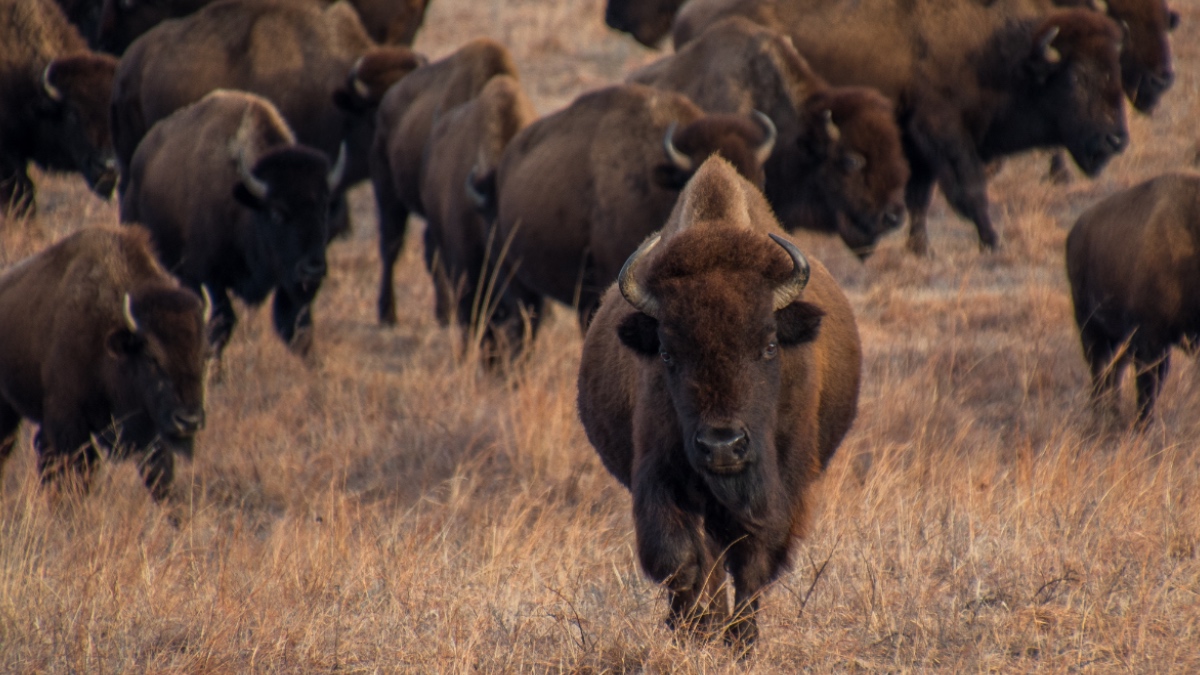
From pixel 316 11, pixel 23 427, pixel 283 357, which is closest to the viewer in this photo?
pixel 23 427

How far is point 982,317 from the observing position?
31.1 ft

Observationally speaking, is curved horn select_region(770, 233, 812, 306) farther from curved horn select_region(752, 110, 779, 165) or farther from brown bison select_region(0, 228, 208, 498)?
brown bison select_region(0, 228, 208, 498)

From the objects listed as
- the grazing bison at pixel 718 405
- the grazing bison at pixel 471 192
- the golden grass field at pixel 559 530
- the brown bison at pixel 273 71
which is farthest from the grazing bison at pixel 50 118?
the grazing bison at pixel 718 405

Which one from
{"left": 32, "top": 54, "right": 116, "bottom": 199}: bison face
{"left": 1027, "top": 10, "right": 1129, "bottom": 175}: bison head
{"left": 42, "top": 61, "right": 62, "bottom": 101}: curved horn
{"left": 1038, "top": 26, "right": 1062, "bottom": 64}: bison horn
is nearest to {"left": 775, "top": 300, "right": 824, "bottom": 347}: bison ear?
{"left": 1027, "top": 10, "right": 1129, "bottom": 175}: bison head

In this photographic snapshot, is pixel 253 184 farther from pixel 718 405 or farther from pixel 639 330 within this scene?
pixel 718 405

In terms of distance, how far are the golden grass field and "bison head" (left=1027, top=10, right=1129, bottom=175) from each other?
46.1 inches

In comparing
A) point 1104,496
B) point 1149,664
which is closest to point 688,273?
point 1149,664

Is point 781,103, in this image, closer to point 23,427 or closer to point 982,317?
point 982,317

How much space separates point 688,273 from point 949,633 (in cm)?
143

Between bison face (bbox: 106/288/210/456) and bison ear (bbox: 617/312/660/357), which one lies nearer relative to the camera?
bison ear (bbox: 617/312/660/357)

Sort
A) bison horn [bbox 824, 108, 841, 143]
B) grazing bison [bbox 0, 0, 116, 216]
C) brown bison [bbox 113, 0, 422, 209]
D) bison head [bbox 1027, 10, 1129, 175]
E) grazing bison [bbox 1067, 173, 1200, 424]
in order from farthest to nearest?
brown bison [bbox 113, 0, 422, 209] < grazing bison [bbox 0, 0, 116, 216] < bison head [bbox 1027, 10, 1129, 175] < bison horn [bbox 824, 108, 841, 143] < grazing bison [bbox 1067, 173, 1200, 424]

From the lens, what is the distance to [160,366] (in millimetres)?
6488

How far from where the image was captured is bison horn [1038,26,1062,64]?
10703mm

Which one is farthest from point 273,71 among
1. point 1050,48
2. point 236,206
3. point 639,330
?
point 639,330
